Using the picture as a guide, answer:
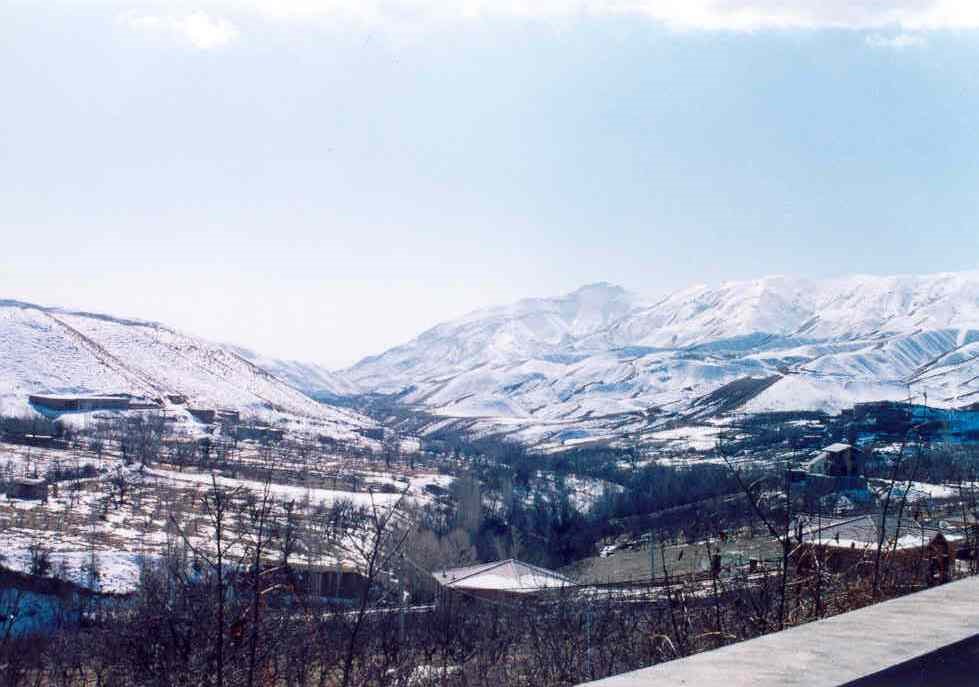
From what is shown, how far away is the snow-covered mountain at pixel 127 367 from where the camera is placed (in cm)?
10175

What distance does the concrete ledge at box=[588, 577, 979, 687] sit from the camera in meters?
1.90

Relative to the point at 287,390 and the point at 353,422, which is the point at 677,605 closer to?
the point at 353,422

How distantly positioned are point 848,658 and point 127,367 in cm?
12470

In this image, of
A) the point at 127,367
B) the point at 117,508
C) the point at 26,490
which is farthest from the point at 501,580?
the point at 127,367

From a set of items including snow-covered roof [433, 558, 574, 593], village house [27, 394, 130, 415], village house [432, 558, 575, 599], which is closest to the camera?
village house [432, 558, 575, 599]

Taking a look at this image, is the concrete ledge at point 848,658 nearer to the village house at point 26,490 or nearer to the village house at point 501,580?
the village house at point 501,580

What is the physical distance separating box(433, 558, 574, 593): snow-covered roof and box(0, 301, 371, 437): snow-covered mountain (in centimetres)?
7385

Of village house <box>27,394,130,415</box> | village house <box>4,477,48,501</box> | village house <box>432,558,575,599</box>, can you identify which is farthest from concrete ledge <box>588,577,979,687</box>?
village house <box>27,394,130,415</box>

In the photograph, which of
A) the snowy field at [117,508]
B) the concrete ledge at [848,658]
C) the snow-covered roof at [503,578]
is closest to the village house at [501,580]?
the snow-covered roof at [503,578]

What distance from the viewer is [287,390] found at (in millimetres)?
155500

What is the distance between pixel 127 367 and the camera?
11806 centimetres

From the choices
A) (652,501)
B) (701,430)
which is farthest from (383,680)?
(701,430)

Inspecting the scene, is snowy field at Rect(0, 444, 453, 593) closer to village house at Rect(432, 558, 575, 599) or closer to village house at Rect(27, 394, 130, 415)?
village house at Rect(432, 558, 575, 599)

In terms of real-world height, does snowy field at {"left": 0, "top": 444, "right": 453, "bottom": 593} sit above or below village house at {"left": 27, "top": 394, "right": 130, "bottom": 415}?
below
